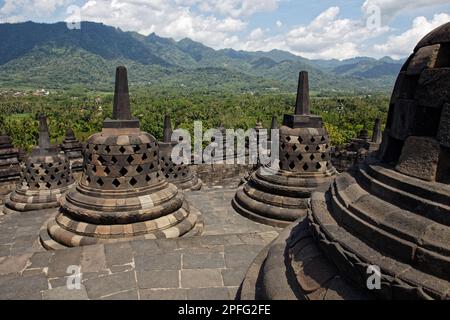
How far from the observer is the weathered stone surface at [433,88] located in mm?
2510

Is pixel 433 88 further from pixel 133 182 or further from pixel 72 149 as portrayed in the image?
pixel 72 149

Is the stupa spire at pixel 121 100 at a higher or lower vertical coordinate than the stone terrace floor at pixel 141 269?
higher

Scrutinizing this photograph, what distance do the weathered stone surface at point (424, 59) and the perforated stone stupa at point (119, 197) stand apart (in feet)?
13.9

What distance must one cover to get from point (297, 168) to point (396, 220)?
15.9ft

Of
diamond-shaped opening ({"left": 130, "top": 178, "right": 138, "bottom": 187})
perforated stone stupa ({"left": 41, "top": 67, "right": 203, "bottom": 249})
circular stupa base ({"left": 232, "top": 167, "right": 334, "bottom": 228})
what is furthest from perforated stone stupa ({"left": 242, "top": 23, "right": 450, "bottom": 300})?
circular stupa base ({"left": 232, "top": 167, "right": 334, "bottom": 228})

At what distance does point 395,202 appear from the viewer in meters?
A: 2.68

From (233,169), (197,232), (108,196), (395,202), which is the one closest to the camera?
(395,202)

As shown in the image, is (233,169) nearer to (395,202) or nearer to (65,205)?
(65,205)

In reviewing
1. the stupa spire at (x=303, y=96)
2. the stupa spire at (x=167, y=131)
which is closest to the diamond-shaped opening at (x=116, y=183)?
the stupa spire at (x=303, y=96)

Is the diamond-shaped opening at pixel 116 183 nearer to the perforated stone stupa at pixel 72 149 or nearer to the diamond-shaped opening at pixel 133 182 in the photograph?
the diamond-shaped opening at pixel 133 182
